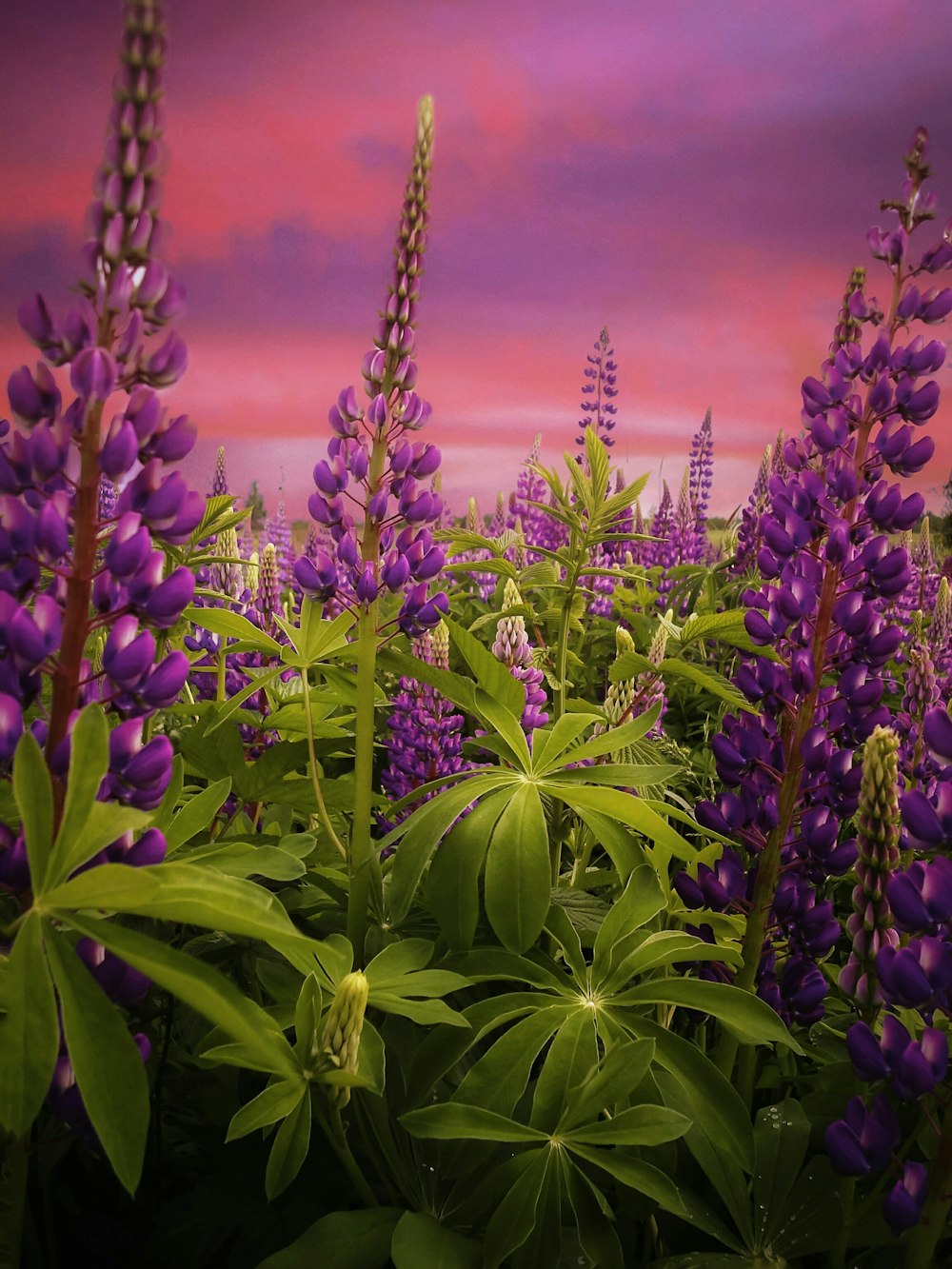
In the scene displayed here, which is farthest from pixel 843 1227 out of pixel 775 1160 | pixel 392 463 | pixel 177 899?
pixel 392 463

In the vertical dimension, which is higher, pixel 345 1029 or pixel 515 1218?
pixel 345 1029

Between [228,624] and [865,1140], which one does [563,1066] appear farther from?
[228,624]

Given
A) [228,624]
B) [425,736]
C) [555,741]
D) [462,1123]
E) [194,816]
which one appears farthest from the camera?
[425,736]

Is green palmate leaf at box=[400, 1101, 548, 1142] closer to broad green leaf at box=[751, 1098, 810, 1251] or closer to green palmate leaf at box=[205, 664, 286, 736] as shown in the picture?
broad green leaf at box=[751, 1098, 810, 1251]

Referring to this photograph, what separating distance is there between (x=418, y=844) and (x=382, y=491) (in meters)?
0.52

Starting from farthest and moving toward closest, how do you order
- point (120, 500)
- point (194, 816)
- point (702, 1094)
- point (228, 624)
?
point (228, 624) < point (194, 816) < point (702, 1094) < point (120, 500)

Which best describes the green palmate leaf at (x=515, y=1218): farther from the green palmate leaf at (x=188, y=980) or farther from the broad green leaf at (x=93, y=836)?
the broad green leaf at (x=93, y=836)

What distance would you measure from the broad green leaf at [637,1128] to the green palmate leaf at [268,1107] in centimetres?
32

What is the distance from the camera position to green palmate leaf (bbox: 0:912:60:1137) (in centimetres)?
74

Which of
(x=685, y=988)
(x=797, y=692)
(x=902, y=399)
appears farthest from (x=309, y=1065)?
(x=902, y=399)

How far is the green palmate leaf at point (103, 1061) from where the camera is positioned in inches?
29.5

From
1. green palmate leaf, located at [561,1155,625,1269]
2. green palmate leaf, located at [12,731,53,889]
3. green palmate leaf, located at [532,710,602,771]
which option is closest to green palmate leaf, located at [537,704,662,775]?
green palmate leaf, located at [532,710,602,771]

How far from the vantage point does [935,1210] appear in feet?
3.34

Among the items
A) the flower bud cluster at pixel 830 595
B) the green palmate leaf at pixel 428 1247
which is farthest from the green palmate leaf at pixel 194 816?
the flower bud cluster at pixel 830 595
